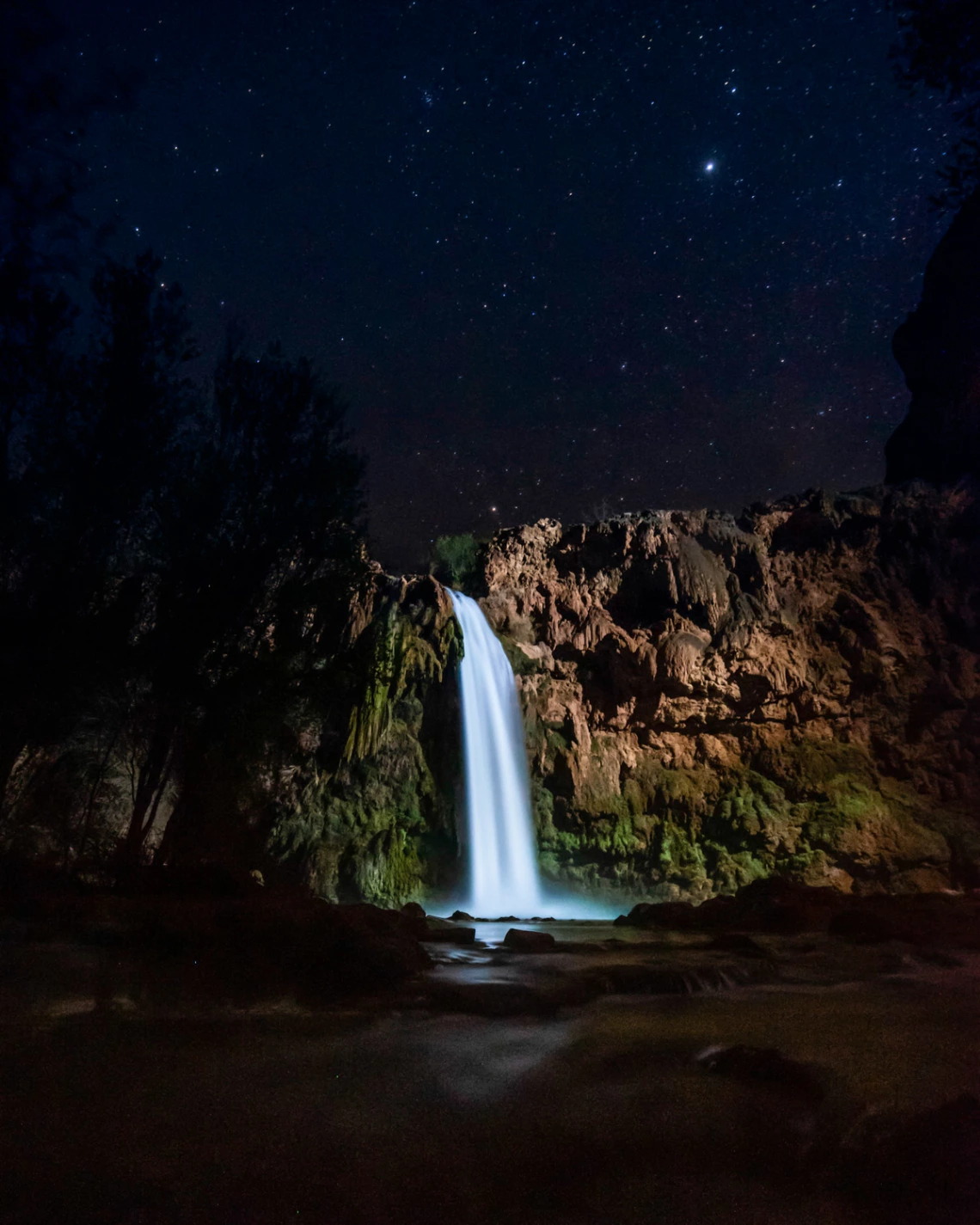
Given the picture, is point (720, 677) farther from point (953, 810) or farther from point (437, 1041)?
point (437, 1041)

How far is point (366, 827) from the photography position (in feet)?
62.2

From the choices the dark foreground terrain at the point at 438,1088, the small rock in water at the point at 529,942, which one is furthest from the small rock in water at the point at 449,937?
the dark foreground terrain at the point at 438,1088

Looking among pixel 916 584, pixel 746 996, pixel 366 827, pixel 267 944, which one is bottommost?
pixel 746 996

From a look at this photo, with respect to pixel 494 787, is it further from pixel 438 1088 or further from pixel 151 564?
pixel 438 1088

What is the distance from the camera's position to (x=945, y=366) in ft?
86.6

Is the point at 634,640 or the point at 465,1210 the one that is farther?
the point at 634,640

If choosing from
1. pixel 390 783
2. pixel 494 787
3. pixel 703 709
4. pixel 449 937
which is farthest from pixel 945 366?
pixel 449 937

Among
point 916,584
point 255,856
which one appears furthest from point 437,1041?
point 916,584

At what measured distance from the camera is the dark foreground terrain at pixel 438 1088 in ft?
6.89

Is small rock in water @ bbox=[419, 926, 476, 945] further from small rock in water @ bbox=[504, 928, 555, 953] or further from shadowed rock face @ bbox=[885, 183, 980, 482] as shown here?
shadowed rock face @ bbox=[885, 183, 980, 482]

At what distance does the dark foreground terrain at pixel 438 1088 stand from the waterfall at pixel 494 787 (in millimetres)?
13596

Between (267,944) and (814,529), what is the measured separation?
896 inches

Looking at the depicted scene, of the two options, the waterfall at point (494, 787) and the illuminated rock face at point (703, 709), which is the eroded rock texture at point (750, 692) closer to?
the illuminated rock face at point (703, 709)

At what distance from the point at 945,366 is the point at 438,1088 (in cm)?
3208
